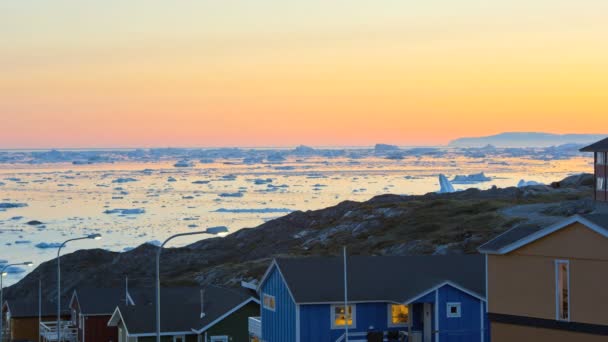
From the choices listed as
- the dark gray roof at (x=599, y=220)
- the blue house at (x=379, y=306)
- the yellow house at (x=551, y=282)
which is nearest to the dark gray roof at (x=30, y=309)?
the blue house at (x=379, y=306)

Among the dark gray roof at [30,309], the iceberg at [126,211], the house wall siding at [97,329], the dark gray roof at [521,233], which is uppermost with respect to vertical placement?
the dark gray roof at [521,233]

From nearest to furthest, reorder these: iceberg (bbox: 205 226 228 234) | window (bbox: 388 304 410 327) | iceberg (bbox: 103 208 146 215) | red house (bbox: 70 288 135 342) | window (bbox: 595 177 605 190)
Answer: iceberg (bbox: 205 226 228 234) → window (bbox: 388 304 410 327) → red house (bbox: 70 288 135 342) → window (bbox: 595 177 605 190) → iceberg (bbox: 103 208 146 215)

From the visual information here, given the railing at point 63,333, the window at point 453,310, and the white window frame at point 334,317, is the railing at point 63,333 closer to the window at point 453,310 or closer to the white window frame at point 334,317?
the white window frame at point 334,317

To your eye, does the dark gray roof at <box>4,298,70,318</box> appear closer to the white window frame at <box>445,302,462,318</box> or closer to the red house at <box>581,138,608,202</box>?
the red house at <box>581,138,608,202</box>

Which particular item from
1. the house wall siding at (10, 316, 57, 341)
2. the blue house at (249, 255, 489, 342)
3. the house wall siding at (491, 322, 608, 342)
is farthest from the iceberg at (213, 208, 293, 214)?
the house wall siding at (491, 322, 608, 342)

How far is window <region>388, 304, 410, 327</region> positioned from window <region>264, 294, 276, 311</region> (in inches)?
170

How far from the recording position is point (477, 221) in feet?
278

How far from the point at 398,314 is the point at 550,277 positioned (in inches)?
502

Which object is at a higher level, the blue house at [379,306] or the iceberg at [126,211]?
the blue house at [379,306]

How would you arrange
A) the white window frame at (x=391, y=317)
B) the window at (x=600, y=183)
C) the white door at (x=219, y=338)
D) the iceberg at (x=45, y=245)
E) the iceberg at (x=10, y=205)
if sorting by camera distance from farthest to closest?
the iceberg at (x=10, y=205), the iceberg at (x=45, y=245), the window at (x=600, y=183), the white door at (x=219, y=338), the white window frame at (x=391, y=317)

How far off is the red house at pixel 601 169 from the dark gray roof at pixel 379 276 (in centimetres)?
2717

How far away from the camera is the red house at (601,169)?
66500 mm

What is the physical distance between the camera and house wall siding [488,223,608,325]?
83.7 feet

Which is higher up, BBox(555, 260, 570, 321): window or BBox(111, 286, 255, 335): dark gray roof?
BBox(555, 260, 570, 321): window
